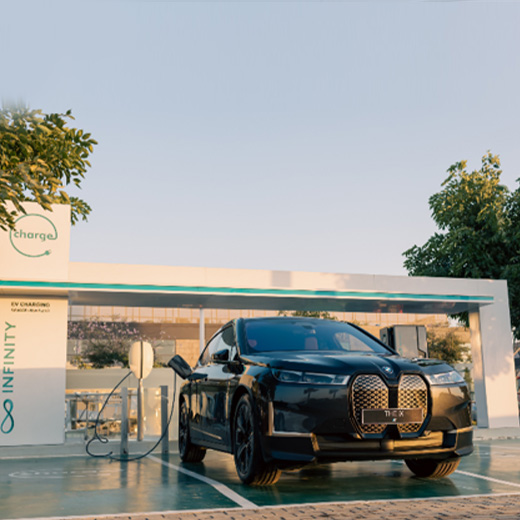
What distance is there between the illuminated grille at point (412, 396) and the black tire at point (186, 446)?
3.85m

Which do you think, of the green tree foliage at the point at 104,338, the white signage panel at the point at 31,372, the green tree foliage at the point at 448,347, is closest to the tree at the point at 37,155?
the white signage panel at the point at 31,372

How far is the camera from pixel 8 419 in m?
13.4

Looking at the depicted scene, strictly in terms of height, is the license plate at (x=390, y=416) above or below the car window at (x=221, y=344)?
below

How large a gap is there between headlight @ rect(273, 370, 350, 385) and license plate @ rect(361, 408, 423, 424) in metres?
0.34

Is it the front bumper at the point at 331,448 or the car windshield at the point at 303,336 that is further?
the car windshield at the point at 303,336

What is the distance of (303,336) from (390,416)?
1.79m

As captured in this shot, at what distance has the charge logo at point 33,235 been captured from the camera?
13594mm

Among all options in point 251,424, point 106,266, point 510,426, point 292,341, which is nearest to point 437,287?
point 510,426

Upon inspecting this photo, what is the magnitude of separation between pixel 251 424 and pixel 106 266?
29.4 feet

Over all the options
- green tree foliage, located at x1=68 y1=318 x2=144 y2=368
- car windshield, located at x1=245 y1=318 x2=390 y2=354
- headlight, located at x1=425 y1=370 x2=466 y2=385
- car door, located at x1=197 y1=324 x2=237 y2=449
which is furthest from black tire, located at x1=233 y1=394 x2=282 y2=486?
green tree foliage, located at x1=68 y1=318 x2=144 y2=368

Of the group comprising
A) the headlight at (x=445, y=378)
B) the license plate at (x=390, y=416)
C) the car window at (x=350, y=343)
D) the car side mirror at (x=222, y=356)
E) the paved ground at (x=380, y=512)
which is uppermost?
the car window at (x=350, y=343)

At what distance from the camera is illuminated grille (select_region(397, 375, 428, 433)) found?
620 cm

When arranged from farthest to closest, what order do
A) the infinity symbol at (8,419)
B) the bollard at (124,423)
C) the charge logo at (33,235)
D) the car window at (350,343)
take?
the charge logo at (33,235) → the infinity symbol at (8,419) → the bollard at (124,423) → the car window at (350,343)

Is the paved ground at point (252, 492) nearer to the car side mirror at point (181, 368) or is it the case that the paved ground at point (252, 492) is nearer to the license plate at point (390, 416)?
the license plate at point (390, 416)
